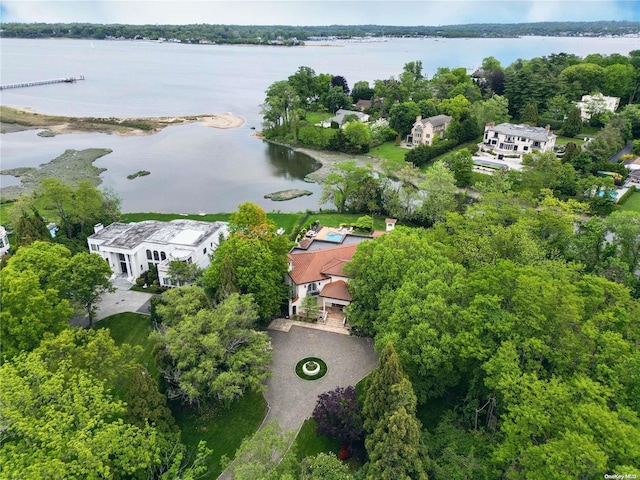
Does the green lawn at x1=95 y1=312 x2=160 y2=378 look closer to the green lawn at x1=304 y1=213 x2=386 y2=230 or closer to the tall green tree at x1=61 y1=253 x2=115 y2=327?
the tall green tree at x1=61 y1=253 x2=115 y2=327

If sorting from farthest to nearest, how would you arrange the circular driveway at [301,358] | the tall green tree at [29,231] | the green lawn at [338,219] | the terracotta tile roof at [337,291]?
the green lawn at [338,219]
the tall green tree at [29,231]
the terracotta tile roof at [337,291]
the circular driveway at [301,358]

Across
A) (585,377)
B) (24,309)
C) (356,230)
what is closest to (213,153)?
(356,230)

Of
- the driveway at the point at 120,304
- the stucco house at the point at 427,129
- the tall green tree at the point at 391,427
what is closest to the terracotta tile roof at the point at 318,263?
the driveway at the point at 120,304

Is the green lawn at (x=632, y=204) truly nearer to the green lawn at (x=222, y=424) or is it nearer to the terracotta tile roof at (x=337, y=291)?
the terracotta tile roof at (x=337, y=291)

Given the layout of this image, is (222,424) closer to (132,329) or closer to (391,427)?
(391,427)

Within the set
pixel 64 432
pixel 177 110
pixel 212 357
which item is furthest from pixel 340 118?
pixel 64 432

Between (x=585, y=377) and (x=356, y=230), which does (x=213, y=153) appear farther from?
(x=585, y=377)

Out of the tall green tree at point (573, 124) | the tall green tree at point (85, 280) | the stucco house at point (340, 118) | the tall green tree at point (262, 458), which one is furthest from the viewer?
the stucco house at point (340, 118)

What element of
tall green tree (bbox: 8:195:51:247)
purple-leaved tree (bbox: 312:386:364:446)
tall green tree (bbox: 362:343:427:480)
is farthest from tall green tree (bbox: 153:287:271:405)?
tall green tree (bbox: 8:195:51:247)
